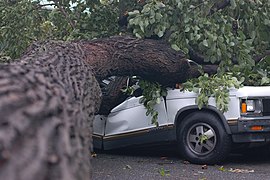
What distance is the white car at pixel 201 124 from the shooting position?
8320 millimetres

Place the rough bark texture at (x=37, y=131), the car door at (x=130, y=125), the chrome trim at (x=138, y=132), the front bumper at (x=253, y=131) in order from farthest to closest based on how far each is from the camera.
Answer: the car door at (x=130, y=125)
the chrome trim at (x=138, y=132)
the front bumper at (x=253, y=131)
the rough bark texture at (x=37, y=131)

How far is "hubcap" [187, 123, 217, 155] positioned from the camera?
8516 millimetres

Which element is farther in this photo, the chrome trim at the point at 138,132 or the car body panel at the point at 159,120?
the chrome trim at the point at 138,132

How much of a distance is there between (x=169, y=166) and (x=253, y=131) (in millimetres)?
1167

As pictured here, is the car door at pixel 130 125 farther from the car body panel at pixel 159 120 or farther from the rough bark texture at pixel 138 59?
the rough bark texture at pixel 138 59

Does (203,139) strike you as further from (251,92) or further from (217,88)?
(251,92)

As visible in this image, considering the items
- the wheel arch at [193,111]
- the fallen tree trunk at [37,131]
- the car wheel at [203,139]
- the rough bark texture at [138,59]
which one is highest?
the rough bark texture at [138,59]

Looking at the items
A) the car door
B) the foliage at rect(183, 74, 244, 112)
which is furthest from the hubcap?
the car door

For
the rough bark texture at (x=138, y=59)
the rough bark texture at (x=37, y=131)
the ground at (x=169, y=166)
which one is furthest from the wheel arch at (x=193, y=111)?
the rough bark texture at (x=37, y=131)

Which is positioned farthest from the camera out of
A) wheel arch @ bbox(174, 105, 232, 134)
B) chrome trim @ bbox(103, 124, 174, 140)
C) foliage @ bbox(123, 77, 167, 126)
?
chrome trim @ bbox(103, 124, 174, 140)

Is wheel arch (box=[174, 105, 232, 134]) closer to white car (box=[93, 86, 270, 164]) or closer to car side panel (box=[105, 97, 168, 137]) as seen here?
white car (box=[93, 86, 270, 164])

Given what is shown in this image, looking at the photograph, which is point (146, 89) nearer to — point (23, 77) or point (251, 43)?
point (251, 43)

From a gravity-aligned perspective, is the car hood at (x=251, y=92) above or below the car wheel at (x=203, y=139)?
above

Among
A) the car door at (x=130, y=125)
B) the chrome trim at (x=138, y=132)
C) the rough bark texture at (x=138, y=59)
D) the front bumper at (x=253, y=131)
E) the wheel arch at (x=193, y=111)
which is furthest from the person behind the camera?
the car door at (x=130, y=125)
